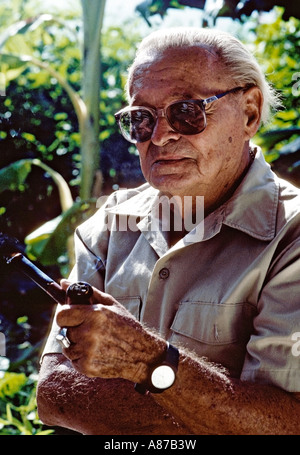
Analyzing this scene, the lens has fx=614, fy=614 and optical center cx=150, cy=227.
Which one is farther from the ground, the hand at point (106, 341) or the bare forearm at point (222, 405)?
the hand at point (106, 341)

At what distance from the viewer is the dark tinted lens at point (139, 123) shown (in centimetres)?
197

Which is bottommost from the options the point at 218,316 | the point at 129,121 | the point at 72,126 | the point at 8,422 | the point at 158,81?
the point at 8,422

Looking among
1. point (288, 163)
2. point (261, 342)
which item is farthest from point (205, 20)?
point (261, 342)

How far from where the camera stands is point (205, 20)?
389cm

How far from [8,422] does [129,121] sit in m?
2.49

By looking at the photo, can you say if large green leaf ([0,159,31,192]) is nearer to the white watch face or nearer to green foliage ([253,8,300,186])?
green foliage ([253,8,300,186])

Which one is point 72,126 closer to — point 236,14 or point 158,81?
point 236,14

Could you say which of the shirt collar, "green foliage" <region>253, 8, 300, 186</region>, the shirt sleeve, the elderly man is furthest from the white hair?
"green foliage" <region>253, 8, 300, 186</region>

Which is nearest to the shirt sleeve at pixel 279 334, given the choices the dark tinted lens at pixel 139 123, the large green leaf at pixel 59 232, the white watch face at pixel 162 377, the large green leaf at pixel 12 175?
the white watch face at pixel 162 377

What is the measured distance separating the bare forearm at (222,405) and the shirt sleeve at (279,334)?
0.05 m

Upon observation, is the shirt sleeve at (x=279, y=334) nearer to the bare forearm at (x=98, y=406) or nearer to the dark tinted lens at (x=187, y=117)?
the bare forearm at (x=98, y=406)

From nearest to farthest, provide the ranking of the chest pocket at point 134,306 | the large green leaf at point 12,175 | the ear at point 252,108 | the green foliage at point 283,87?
the chest pocket at point 134,306 → the ear at point 252,108 → the green foliage at point 283,87 → the large green leaf at point 12,175

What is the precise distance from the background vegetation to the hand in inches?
84.6

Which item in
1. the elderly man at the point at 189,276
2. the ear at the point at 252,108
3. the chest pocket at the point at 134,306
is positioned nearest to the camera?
the elderly man at the point at 189,276
